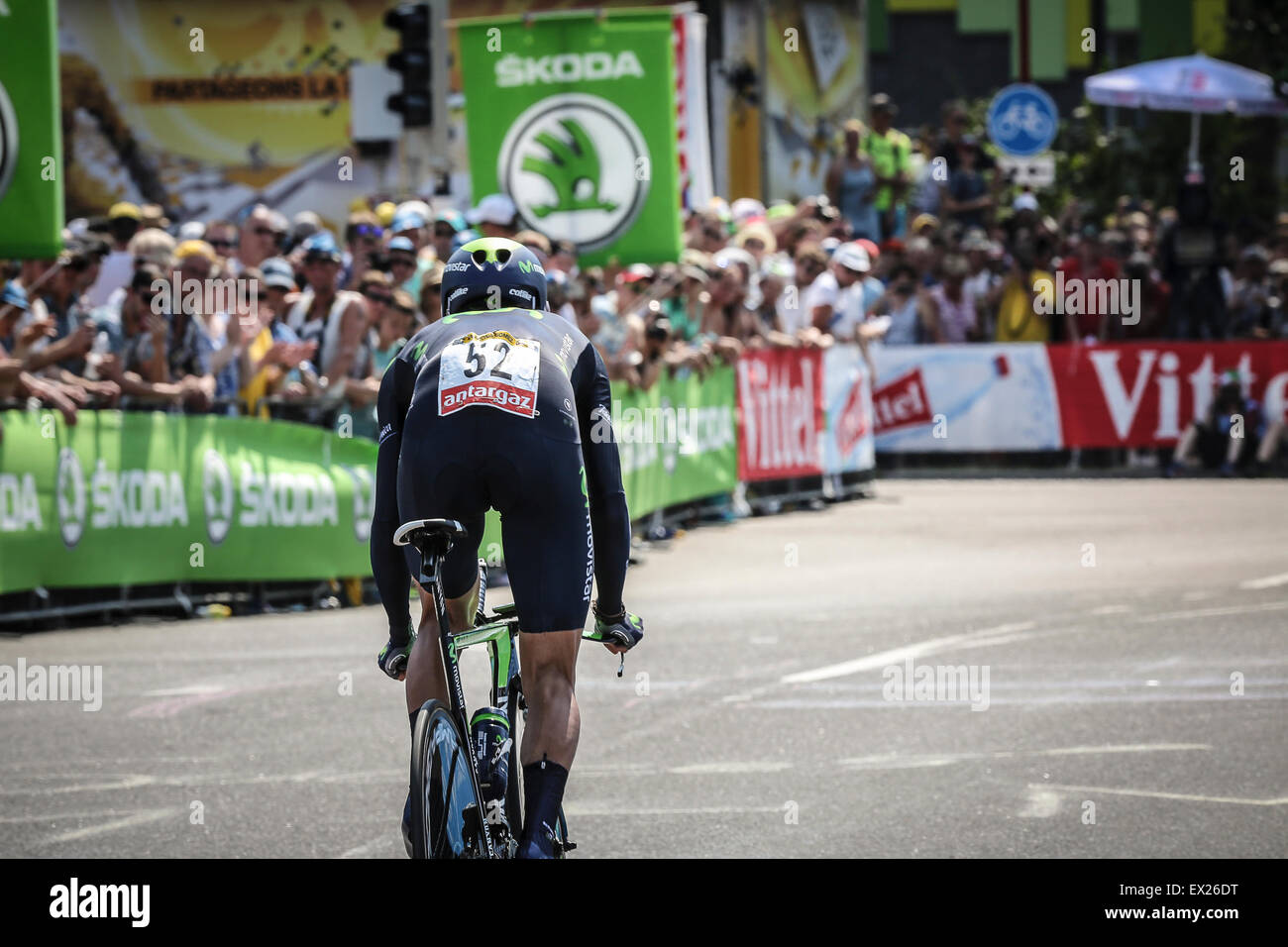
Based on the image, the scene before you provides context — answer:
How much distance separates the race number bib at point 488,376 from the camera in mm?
5730

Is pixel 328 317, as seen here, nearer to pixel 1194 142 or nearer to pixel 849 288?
pixel 849 288

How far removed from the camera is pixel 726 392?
18828 millimetres

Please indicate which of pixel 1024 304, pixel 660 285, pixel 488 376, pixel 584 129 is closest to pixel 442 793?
pixel 488 376

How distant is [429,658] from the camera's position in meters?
6.04

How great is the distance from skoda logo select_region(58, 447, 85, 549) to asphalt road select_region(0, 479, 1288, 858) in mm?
588

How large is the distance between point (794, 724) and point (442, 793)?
4431 millimetres

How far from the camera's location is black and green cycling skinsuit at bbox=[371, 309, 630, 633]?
5.74m

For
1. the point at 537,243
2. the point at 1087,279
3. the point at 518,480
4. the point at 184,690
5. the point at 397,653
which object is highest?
the point at 537,243

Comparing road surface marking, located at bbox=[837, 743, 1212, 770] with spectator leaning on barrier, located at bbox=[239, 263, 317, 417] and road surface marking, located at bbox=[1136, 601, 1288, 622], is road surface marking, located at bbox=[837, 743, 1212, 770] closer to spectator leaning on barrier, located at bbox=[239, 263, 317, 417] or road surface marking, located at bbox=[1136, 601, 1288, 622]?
road surface marking, located at bbox=[1136, 601, 1288, 622]

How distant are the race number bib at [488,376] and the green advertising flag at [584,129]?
1080 centimetres

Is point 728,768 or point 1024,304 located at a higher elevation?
point 1024,304

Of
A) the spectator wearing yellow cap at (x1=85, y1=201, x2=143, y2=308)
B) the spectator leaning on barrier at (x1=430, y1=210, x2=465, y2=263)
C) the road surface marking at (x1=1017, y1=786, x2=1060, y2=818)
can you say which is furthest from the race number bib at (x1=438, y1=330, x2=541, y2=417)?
the spectator wearing yellow cap at (x1=85, y1=201, x2=143, y2=308)

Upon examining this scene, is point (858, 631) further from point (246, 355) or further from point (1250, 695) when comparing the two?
point (246, 355)

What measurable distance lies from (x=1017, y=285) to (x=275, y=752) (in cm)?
1587
